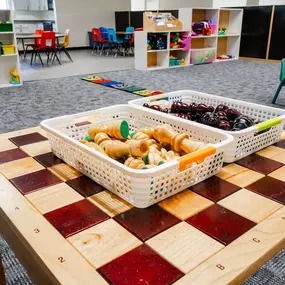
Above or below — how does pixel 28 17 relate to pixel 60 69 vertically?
above

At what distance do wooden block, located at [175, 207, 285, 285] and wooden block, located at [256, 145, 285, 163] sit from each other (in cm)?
36

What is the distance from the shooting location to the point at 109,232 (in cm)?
66

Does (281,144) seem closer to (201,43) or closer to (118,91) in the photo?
(118,91)

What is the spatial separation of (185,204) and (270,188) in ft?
0.81

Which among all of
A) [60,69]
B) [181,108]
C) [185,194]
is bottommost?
[60,69]

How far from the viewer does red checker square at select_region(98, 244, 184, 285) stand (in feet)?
1.75

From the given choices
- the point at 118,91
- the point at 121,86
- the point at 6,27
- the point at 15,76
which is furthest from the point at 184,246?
the point at 15,76

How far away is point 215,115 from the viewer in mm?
1069

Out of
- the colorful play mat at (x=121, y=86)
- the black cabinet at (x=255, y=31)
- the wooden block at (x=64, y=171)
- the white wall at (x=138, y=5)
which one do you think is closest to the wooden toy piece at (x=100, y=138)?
the wooden block at (x=64, y=171)

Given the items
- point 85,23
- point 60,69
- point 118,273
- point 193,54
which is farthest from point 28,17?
point 118,273

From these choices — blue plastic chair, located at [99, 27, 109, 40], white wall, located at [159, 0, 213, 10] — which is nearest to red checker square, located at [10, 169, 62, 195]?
blue plastic chair, located at [99, 27, 109, 40]

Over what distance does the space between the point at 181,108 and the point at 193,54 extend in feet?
18.6

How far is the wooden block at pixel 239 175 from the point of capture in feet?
2.86

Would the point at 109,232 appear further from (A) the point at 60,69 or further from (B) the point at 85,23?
(B) the point at 85,23
